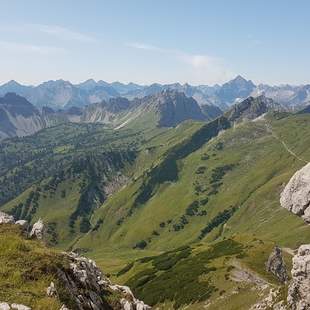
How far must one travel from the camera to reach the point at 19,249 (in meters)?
36.3

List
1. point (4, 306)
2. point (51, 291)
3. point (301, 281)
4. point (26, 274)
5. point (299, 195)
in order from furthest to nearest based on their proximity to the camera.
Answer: point (299, 195) → point (301, 281) → point (26, 274) → point (51, 291) → point (4, 306)

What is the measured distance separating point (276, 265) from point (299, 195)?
7908 centimetres

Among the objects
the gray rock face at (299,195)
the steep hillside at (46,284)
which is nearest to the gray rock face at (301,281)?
the gray rock face at (299,195)

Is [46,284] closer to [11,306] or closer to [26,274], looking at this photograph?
[26,274]

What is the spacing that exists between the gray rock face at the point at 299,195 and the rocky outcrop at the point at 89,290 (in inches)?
1100

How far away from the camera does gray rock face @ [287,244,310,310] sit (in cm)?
4916

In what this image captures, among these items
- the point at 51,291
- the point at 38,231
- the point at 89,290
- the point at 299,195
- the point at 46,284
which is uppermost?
the point at 299,195

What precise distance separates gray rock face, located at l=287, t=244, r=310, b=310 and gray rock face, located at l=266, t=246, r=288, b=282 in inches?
3235

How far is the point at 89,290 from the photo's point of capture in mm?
39969

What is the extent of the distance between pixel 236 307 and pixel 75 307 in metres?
70.7

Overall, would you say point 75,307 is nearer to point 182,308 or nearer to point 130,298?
point 130,298

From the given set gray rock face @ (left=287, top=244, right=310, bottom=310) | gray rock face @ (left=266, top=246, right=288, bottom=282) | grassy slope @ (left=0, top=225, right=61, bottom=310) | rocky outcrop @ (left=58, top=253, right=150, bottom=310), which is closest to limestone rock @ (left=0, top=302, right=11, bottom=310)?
grassy slope @ (left=0, top=225, right=61, bottom=310)

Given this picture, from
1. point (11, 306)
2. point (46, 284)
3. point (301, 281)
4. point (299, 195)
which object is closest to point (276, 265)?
point (299, 195)

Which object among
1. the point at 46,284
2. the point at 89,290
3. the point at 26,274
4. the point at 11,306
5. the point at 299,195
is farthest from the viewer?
the point at 299,195
